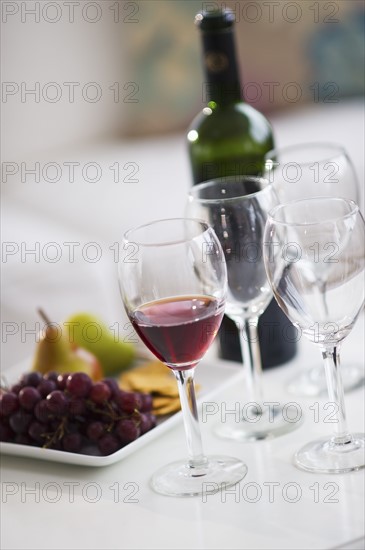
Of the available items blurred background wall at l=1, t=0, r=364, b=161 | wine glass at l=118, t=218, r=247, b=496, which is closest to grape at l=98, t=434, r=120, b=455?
wine glass at l=118, t=218, r=247, b=496

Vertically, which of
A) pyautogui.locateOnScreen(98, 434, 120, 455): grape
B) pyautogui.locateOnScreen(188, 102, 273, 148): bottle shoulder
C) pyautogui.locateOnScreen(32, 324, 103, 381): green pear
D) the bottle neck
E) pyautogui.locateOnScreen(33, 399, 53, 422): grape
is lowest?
pyautogui.locateOnScreen(98, 434, 120, 455): grape

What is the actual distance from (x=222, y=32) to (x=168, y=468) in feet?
→ 1.83

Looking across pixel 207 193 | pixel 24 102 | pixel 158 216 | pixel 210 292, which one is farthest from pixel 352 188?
pixel 24 102

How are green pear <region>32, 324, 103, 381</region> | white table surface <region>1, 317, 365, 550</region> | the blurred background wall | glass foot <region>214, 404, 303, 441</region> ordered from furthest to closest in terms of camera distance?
the blurred background wall, green pear <region>32, 324, 103, 381</region>, glass foot <region>214, 404, 303, 441</region>, white table surface <region>1, 317, 365, 550</region>

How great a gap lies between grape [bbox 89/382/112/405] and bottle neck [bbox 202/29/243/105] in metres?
0.45

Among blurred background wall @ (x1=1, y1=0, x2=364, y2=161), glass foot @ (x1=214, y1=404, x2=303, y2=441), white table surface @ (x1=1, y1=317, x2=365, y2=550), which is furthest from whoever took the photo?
blurred background wall @ (x1=1, y1=0, x2=364, y2=161)

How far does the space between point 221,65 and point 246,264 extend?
1.11ft

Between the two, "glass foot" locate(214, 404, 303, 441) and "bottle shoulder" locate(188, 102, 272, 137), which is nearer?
"glass foot" locate(214, 404, 303, 441)

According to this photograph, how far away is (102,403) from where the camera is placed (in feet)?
3.23

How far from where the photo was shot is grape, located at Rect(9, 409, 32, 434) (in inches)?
39.9

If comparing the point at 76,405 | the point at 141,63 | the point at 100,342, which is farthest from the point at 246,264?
the point at 141,63

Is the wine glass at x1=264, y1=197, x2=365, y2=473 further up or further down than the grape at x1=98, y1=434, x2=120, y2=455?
further up

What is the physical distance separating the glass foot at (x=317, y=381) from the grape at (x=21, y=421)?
31 cm

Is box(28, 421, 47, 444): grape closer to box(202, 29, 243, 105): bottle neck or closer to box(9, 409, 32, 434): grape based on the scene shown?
box(9, 409, 32, 434): grape
